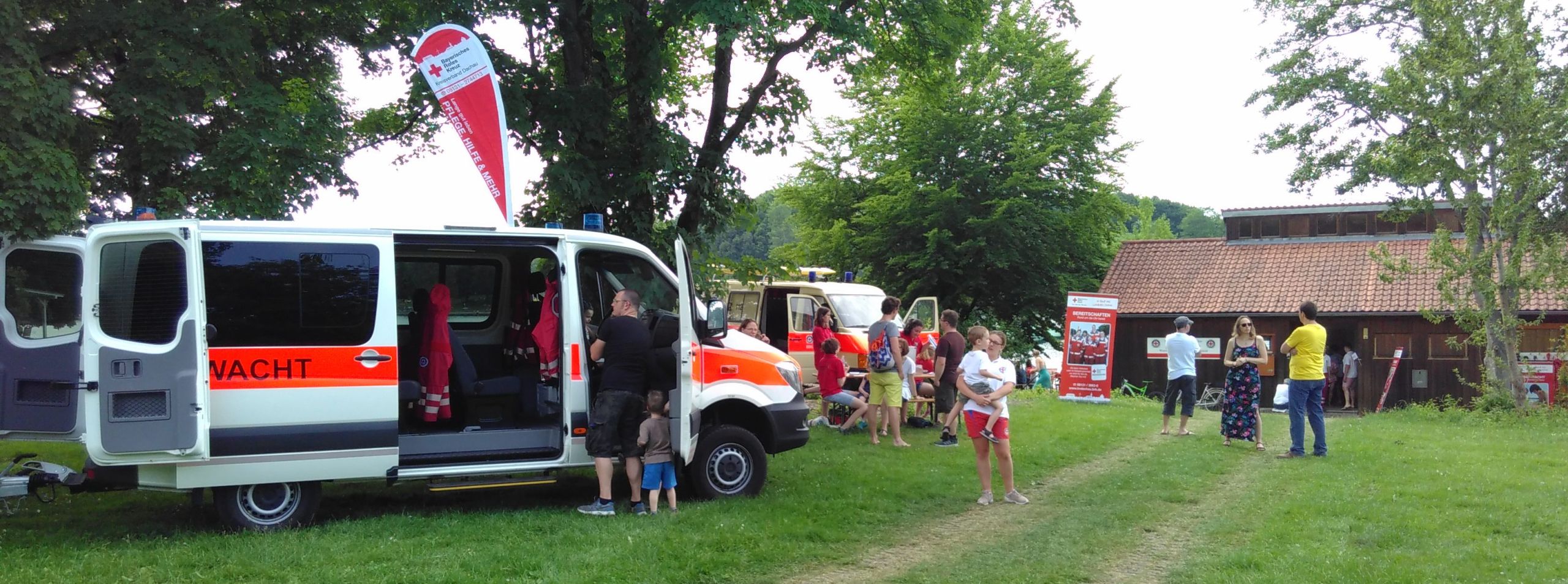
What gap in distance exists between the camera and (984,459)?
9461 millimetres

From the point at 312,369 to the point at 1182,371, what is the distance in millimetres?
11149

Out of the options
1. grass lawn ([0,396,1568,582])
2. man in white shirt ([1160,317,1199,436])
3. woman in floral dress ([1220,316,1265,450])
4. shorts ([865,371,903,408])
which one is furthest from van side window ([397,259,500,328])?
man in white shirt ([1160,317,1199,436])

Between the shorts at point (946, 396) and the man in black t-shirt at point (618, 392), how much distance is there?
6298 millimetres

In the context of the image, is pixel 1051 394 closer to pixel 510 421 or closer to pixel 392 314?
pixel 510 421

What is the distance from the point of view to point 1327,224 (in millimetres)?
33406

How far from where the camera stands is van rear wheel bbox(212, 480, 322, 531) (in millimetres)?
7703

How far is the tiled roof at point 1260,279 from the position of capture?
29391mm

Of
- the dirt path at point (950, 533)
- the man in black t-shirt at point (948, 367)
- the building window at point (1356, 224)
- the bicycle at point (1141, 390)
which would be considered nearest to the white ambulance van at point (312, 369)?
the dirt path at point (950, 533)

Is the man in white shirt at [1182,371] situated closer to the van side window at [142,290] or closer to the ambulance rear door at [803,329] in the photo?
the ambulance rear door at [803,329]

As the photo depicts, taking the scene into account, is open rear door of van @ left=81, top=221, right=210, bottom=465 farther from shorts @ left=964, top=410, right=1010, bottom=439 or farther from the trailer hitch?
shorts @ left=964, top=410, right=1010, bottom=439

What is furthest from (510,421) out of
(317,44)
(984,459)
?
(317,44)

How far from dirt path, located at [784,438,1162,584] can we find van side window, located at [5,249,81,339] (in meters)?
5.71

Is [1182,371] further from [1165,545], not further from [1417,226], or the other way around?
[1417,226]

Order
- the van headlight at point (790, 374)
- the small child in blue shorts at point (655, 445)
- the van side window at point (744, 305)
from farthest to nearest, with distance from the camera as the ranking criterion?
the van side window at point (744, 305), the van headlight at point (790, 374), the small child in blue shorts at point (655, 445)
